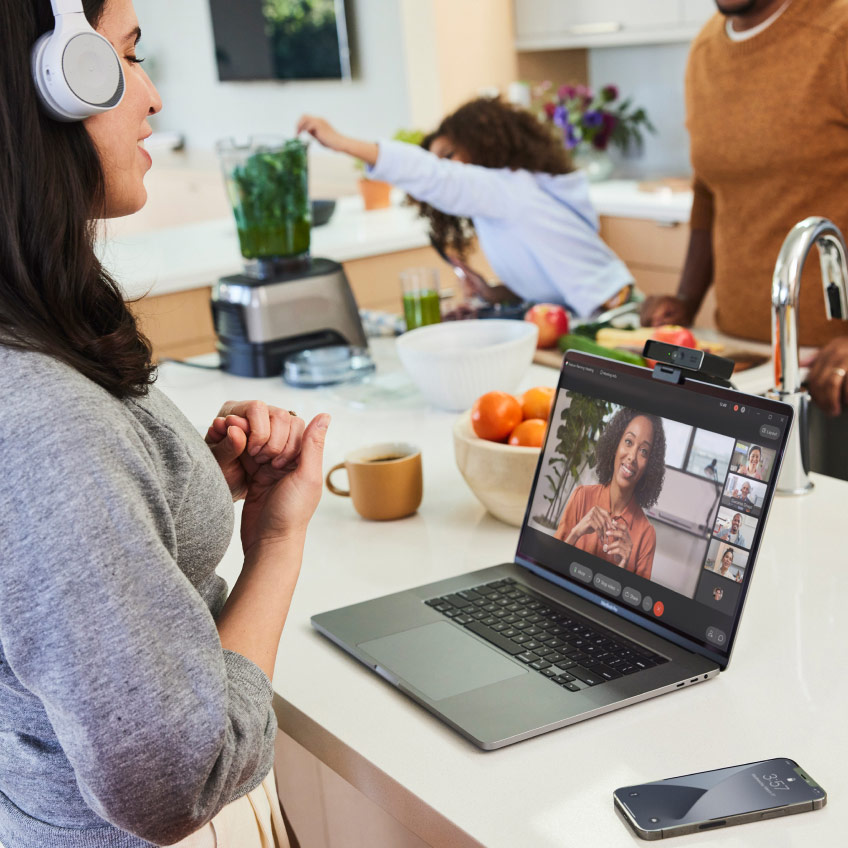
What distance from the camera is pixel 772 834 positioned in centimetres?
73

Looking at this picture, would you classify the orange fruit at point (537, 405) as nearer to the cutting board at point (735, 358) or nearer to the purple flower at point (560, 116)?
the cutting board at point (735, 358)

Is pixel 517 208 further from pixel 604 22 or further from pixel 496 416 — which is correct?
pixel 604 22

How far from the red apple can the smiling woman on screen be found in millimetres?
1053

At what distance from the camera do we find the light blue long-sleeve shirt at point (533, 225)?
7.96 feet

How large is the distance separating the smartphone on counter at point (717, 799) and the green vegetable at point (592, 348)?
876mm

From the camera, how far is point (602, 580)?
103 centimetres

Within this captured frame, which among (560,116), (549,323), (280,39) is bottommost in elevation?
(549,323)

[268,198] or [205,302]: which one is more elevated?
[268,198]

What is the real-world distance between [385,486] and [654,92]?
3603 millimetres

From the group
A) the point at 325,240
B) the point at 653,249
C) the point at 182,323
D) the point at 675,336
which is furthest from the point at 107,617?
the point at 653,249

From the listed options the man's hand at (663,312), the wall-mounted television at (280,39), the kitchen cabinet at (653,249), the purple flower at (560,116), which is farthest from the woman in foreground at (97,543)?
the wall-mounted television at (280,39)

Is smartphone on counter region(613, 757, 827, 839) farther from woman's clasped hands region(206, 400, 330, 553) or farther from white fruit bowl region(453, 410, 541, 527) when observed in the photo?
white fruit bowl region(453, 410, 541, 527)

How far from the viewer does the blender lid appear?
195cm

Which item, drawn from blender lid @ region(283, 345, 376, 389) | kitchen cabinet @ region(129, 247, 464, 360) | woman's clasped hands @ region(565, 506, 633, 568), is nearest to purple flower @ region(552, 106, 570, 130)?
kitchen cabinet @ region(129, 247, 464, 360)
